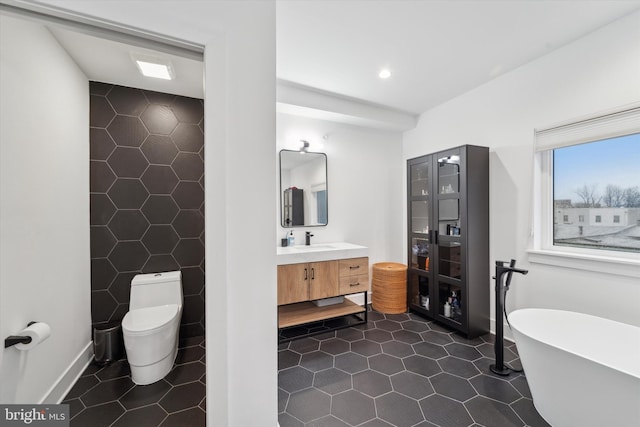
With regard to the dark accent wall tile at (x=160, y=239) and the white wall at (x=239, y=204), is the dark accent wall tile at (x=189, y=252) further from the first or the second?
the white wall at (x=239, y=204)

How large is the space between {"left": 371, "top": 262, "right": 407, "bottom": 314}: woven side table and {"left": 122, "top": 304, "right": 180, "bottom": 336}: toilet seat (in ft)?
7.69

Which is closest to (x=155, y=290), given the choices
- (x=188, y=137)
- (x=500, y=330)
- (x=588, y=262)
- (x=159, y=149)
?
(x=159, y=149)

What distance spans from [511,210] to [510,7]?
1.74 meters

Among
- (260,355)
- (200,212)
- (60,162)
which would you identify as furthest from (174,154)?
(260,355)

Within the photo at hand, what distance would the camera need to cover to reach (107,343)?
2.04 meters

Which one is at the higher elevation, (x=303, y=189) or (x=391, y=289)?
(x=303, y=189)

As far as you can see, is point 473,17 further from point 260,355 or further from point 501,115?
point 260,355

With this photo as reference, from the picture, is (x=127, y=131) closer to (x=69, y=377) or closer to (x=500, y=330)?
(x=69, y=377)

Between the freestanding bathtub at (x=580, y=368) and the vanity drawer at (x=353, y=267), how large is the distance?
4.68ft

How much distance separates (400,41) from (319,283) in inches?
93.5

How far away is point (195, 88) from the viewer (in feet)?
6.24

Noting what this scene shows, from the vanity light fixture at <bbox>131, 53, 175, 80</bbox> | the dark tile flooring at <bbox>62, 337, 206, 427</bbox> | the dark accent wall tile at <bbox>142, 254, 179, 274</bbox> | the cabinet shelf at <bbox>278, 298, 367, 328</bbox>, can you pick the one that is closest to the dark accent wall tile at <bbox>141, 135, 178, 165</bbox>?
the vanity light fixture at <bbox>131, 53, 175, 80</bbox>

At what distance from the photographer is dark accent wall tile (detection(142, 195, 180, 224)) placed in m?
2.27

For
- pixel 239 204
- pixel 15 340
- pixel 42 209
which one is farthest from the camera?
pixel 42 209
